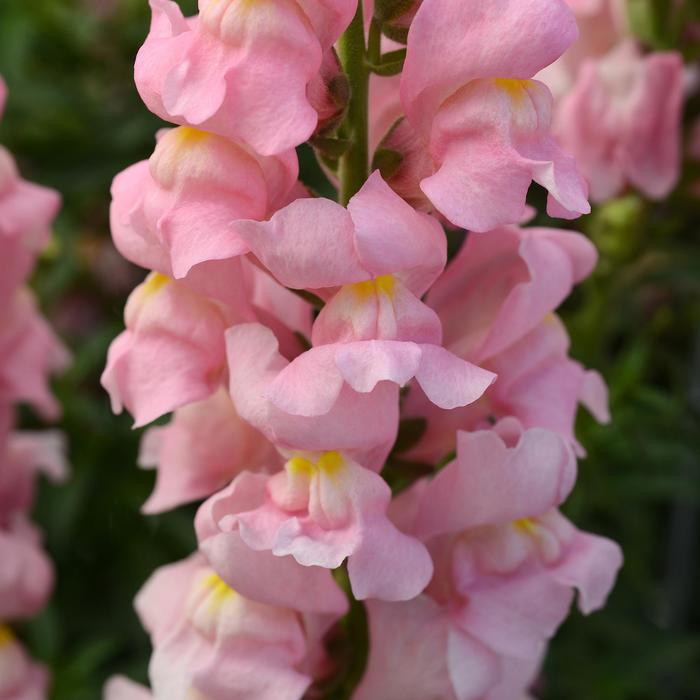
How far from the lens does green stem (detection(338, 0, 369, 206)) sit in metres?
0.70

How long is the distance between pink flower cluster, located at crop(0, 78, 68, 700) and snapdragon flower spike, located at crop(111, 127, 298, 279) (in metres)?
0.38

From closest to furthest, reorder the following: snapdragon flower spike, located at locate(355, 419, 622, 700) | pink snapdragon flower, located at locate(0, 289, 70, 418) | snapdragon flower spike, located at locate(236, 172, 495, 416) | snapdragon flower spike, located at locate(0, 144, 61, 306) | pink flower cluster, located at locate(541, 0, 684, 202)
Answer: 1. snapdragon flower spike, located at locate(236, 172, 495, 416)
2. snapdragon flower spike, located at locate(355, 419, 622, 700)
3. snapdragon flower spike, located at locate(0, 144, 61, 306)
4. pink snapdragon flower, located at locate(0, 289, 70, 418)
5. pink flower cluster, located at locate(541, 0, 684, 202)

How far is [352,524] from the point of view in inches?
26.0

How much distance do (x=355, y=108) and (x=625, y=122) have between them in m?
0.74

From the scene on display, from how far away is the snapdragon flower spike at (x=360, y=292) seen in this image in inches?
24.0

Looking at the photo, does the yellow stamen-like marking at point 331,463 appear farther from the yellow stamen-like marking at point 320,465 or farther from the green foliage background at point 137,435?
the green foliage background at point 137,435

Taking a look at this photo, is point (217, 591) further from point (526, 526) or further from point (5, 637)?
point (5, 637)

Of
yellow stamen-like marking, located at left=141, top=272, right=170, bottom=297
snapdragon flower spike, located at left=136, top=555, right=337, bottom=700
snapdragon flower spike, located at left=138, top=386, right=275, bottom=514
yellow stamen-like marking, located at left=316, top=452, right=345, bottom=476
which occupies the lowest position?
snapdragon flower spike, located at left=136, top=555, right=337, bottom=700

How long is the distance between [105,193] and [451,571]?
1.20 metres

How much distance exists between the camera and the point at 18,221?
1017 millimetres

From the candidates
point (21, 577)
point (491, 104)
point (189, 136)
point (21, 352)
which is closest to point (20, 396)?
point (21, 352)

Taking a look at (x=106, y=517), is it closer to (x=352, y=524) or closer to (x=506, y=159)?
(x=352, y=524)

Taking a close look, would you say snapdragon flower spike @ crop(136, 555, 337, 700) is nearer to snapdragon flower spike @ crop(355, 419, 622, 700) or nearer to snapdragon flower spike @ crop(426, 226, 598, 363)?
snapdragon flower spike @ crop(355, 419, 622, 700)

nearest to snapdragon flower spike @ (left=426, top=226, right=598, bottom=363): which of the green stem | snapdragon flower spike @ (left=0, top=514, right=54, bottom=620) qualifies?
the green stem
